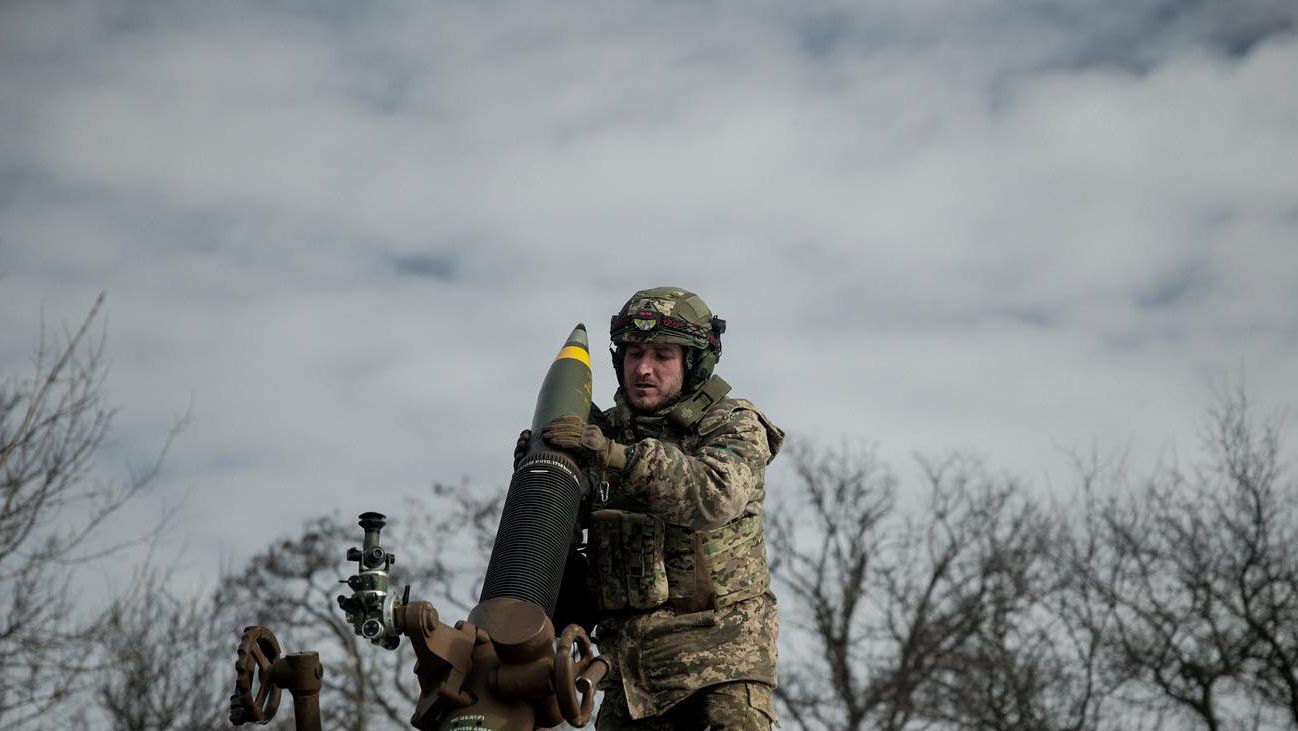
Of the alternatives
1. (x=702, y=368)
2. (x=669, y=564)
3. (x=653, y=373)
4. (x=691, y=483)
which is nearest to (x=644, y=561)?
(x=669, y=564)

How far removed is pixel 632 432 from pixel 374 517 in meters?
1.84

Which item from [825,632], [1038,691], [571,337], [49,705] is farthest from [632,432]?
[825,632]

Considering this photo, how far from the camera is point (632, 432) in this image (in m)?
6.96

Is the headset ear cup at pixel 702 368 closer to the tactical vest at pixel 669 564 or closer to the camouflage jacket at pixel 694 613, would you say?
the camouflage jacket at pixel 694 613

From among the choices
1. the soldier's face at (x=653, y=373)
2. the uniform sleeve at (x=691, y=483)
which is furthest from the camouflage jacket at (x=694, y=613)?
the soldier's face at (x=653, y=373)

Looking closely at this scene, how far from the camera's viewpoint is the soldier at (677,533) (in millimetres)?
6031

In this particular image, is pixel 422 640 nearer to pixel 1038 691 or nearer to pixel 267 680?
pixel 267 680

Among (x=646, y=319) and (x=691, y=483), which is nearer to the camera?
(x=691, y=483)

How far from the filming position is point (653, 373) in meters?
6.92

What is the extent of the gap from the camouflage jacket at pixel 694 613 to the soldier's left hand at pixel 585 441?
74mm

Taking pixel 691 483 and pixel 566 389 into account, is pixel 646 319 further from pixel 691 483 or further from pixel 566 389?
pixel 691 483

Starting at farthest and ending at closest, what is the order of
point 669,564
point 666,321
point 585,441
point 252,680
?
point 666,321, point 669,564, point 585,441, point 252,680

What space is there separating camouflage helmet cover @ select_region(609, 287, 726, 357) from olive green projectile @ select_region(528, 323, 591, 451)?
0.23 metres

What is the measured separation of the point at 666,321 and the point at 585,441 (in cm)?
111
